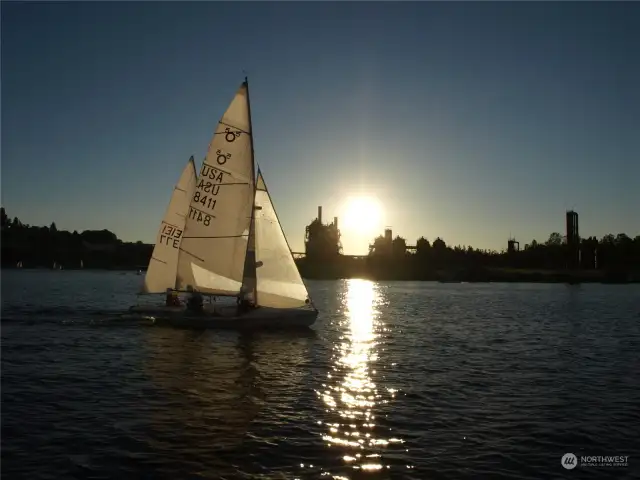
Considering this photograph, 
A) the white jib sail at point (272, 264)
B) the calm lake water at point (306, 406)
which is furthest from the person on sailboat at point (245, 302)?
the calm lake water at point (306, 406)

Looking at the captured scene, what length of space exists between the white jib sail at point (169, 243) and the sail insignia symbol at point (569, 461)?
133 feet

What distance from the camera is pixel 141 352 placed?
1396 inches

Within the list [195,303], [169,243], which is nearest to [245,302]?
[195,303]

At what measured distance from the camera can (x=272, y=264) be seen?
45.4m

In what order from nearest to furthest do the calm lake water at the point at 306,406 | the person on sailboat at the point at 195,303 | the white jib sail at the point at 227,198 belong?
the calm lake water at the point at 306,406, the person on sailboat at the point at 195,303, the white jib sail at the point at 227,198

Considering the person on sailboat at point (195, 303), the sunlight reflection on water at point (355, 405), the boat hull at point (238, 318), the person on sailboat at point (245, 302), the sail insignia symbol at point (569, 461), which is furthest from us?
the person on sailboat at point (195, 303)

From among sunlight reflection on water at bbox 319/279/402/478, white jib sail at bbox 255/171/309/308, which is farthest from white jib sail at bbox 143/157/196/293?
sunlight reflection on water at bbox 319/279/402/478

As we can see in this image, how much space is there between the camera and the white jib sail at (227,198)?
1790 inches

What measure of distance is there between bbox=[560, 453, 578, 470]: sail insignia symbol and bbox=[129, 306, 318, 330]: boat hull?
2765 centimetres

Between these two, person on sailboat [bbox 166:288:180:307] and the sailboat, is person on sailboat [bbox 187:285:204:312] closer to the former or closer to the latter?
the sailboat

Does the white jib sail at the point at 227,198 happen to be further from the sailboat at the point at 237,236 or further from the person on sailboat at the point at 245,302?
the person on sailboat at the point at 245,302

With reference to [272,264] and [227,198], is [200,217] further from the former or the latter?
[272,264]

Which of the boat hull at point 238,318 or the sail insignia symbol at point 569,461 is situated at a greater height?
the boat hull at point 238,318

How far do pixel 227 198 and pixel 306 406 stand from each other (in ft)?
82.9
